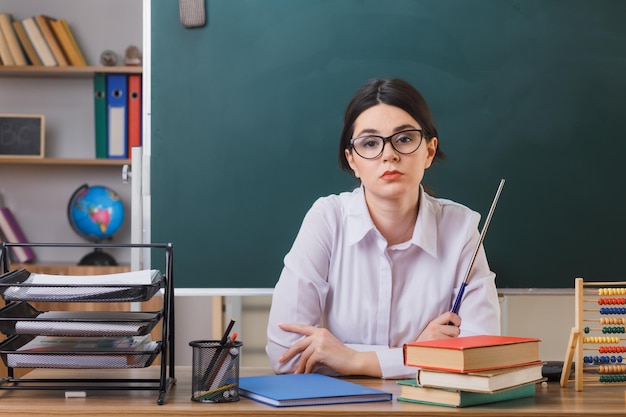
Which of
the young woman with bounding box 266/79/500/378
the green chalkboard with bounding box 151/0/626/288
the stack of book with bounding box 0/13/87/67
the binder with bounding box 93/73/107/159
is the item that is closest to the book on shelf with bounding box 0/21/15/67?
the stack of book with bounding box 0/13/87/67

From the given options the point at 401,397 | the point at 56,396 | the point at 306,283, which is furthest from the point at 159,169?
the point at 401,397

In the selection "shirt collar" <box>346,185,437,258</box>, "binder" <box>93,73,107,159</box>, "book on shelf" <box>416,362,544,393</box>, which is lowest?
"book on shelf" <box>416,362,544,393</box>

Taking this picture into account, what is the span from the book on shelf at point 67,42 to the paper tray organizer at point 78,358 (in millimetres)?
2898

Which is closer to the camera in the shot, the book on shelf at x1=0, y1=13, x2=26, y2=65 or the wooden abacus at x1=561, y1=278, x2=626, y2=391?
the wooden abacus at x1=561, y1=278, x2=626, y2=391

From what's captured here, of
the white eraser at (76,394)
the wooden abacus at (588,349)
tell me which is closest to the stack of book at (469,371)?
the wooden abacus at (588,349)

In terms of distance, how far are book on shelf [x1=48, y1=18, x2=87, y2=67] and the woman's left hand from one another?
2.70 metres

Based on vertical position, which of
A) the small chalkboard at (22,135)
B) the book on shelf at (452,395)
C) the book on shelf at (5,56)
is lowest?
the book on shelf at (452,395)

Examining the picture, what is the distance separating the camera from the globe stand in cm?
398

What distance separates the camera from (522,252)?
105 inches

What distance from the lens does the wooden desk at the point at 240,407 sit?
50.3 inches

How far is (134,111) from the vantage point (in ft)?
13.0

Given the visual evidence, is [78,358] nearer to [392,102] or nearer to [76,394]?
[76,394]

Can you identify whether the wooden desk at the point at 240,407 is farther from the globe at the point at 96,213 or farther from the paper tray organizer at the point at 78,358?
the globe at the point at 96,213

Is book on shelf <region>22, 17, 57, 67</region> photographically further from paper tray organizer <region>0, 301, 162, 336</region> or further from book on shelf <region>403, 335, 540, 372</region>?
book on shelf <region>403, 335, 540, 372</region>
